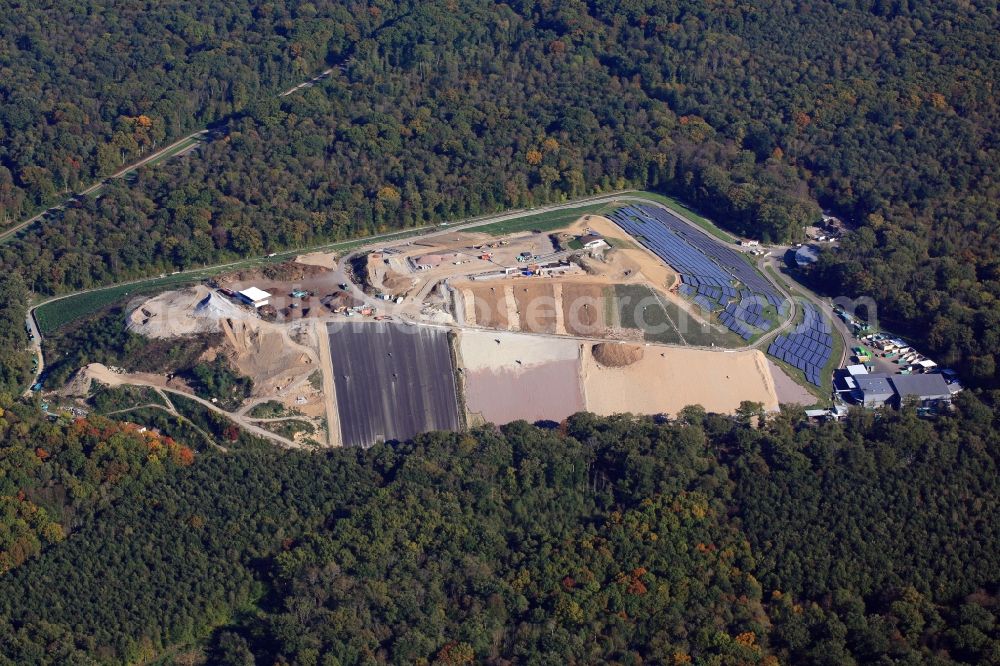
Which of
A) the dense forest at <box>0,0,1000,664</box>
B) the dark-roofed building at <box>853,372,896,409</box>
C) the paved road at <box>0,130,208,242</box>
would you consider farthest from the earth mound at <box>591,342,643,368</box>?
the paved road at <box>0,130,208,242</box>

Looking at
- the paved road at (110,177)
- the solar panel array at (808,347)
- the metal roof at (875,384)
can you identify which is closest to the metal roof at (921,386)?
the metal roof at (875,384)

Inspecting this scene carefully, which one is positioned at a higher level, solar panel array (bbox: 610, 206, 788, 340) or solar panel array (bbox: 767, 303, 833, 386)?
solar panel array (bbox: 610, 206, 788, 340)

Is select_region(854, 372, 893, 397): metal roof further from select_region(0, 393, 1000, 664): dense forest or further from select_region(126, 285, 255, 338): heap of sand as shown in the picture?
A: select_region(126, 285, 255, 338): heap of sand

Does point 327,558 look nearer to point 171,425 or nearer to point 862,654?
point 171,425

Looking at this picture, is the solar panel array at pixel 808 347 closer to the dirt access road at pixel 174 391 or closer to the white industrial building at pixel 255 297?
the dirt access road at pixel 174 391

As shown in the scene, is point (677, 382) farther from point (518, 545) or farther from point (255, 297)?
point (255, 297)

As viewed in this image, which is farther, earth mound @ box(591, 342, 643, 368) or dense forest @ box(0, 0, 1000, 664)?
earth mound @ box(591, 342, 643, 368)
